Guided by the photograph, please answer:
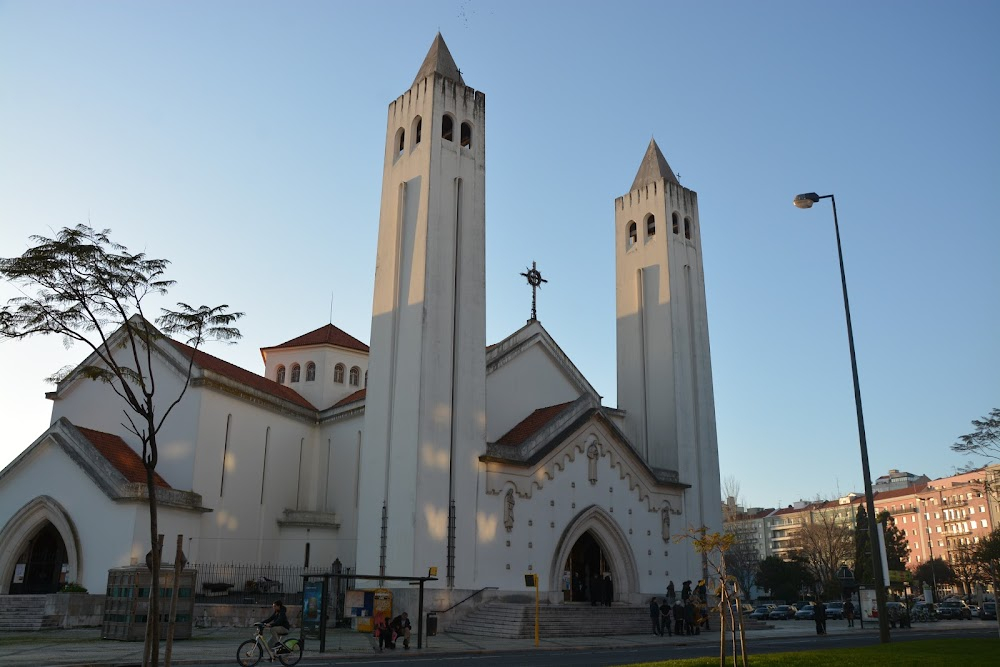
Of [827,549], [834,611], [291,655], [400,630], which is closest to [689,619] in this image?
[400,630]

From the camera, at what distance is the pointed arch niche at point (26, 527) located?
98.1ft

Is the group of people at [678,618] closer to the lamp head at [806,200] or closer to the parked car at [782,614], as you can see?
the lamp head at [806,200]

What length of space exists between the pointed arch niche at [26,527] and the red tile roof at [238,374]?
7.35 metres

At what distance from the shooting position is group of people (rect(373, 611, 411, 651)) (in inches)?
838

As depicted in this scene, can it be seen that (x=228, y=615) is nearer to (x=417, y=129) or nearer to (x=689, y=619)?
(x=689, y=619)

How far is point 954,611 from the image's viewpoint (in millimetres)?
54375

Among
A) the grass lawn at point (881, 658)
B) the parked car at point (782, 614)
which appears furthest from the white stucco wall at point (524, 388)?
the parked car at point (782, 614)

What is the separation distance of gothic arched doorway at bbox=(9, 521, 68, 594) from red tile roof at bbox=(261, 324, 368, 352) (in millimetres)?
16809

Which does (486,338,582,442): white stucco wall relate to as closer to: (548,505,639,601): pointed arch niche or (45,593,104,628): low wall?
(548,505,639,601): pointed arch niche

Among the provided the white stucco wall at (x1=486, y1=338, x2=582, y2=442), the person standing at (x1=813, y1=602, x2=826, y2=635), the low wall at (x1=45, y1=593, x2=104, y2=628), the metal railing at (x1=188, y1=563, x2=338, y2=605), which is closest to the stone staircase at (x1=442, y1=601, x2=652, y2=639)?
the person standing at (x1=813, y1=602, x2=826, y2=635)

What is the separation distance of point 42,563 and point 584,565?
21.1 metres

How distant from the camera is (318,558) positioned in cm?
3669

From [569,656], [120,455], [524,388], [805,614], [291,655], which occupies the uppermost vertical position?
[524,388]

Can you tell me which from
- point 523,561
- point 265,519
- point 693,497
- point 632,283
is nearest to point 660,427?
Answer: point 693,497
